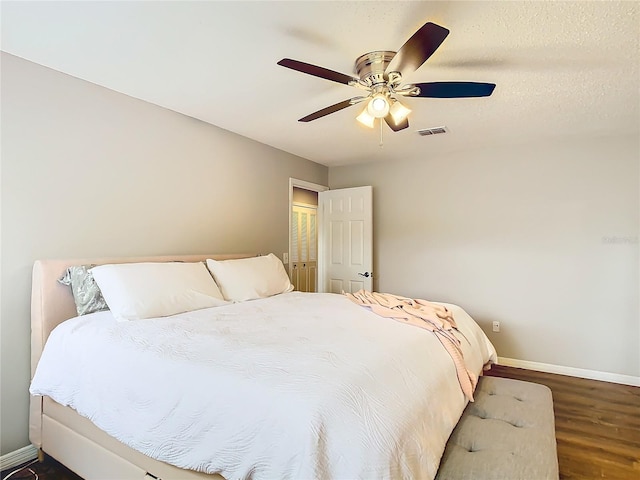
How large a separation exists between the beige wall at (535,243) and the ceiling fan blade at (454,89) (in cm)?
228

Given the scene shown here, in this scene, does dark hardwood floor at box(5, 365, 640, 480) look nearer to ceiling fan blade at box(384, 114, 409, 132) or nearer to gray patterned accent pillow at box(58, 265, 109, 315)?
gray patterned accent pillow at box(58, 265, 109, 315)

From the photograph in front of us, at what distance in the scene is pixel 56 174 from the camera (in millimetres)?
2217

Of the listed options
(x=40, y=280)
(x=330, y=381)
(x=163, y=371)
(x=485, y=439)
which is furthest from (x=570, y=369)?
(x=40, y=280)

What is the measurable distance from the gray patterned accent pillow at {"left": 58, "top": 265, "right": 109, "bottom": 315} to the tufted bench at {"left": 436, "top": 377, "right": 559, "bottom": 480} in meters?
2.05

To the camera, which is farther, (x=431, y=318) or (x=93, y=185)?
(x=93, y=185)

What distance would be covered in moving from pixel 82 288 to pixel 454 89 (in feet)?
7.89

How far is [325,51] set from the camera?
1.97 metres

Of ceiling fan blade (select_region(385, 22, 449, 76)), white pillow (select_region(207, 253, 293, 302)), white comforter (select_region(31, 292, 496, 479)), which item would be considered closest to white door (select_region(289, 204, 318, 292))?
white pillow (select_region(207, 253, 293, 302))

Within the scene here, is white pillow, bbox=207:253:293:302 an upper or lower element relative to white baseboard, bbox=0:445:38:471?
upper

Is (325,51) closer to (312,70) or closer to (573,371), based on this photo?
(312,70)

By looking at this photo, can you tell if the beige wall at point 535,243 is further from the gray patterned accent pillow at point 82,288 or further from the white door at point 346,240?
the gray patterned accent pillow at point 82,288

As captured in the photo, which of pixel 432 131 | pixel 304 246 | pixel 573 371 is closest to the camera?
pixel 432 131

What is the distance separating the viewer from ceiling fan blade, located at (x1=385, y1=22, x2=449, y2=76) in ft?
4.57

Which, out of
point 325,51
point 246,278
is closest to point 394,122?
point 325,51
